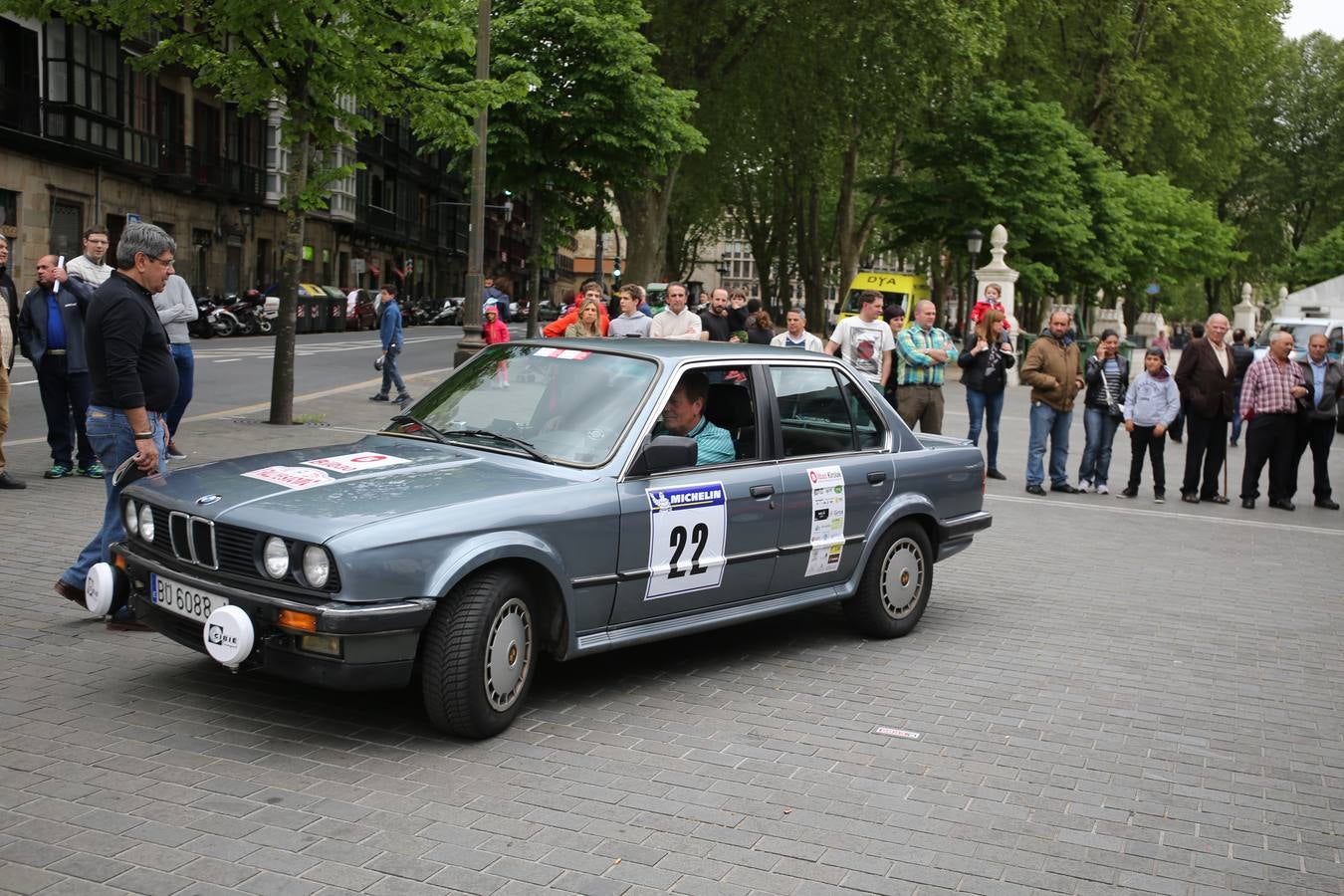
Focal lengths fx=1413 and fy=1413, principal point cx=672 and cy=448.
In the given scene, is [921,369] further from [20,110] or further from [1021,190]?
[20,110]

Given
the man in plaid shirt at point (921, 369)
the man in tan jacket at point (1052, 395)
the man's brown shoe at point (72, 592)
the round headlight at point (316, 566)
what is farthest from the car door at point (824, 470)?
the man in tan jacket at point (1052, 395)

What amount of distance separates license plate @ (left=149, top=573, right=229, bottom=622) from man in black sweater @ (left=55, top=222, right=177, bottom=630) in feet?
2.47

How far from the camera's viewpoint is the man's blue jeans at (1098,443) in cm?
1495

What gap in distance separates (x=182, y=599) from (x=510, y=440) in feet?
5.07

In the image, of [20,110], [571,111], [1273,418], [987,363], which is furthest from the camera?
[20,110]

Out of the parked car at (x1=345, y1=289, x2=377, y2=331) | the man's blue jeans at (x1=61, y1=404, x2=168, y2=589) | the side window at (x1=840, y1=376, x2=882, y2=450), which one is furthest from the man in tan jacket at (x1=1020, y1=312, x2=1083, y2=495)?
the parked car at (x1=345, y1=289, x2=377, y2=331)

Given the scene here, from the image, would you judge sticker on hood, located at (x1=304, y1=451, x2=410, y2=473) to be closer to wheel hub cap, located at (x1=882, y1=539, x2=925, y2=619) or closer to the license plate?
the license plate

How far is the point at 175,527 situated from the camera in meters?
5.42

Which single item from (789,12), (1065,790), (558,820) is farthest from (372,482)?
(789,12)

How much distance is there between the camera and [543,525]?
5.49 m

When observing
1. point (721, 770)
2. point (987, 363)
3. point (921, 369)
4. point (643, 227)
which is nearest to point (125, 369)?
point (721, 770)

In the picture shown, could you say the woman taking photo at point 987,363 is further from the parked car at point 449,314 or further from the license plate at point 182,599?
the parked car at point 449,314

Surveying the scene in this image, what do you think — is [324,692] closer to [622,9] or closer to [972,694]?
[972,694]

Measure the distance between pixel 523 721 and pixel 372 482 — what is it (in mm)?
1128
